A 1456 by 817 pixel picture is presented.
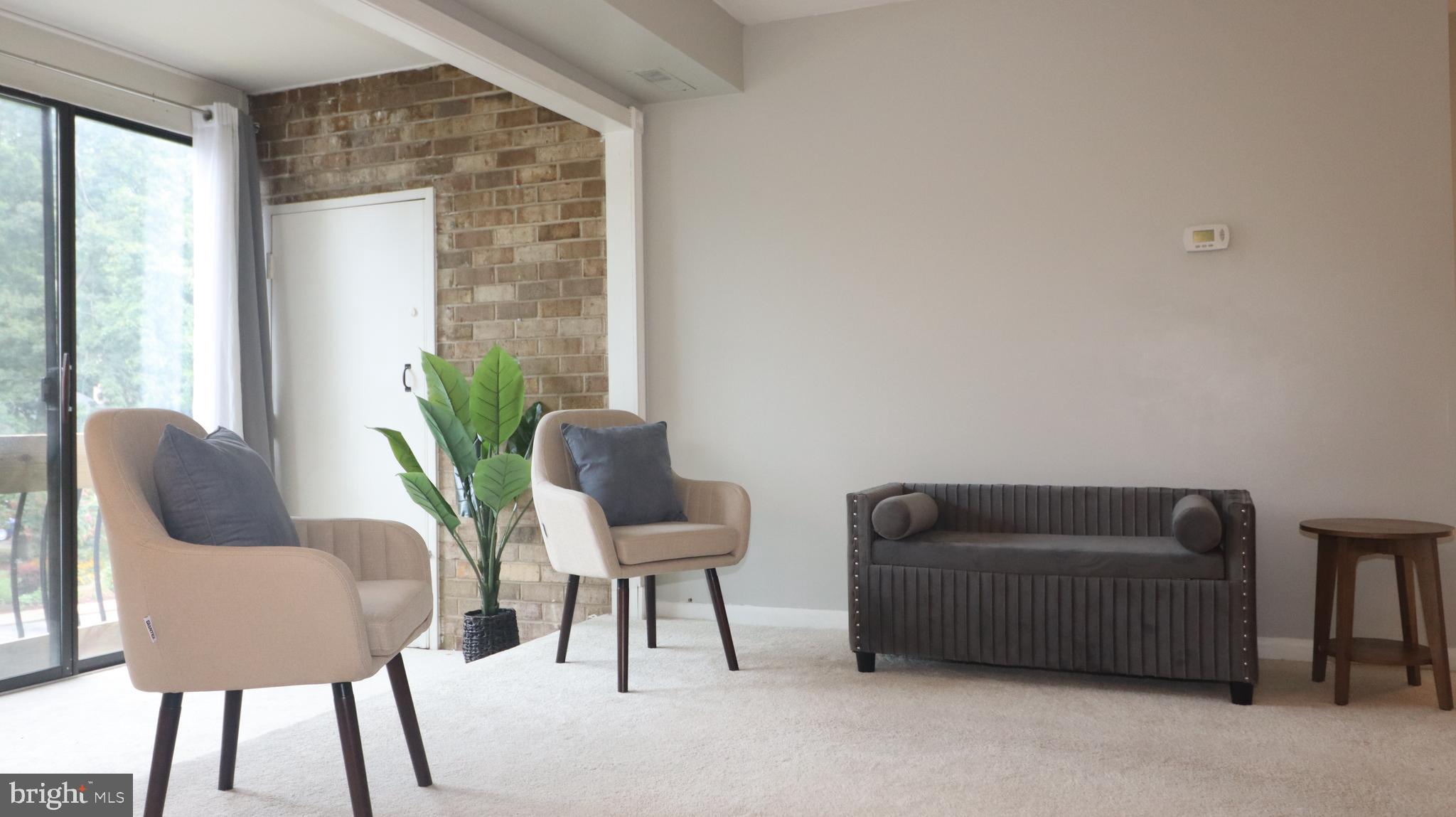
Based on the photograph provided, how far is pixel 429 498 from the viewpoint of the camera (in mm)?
4441

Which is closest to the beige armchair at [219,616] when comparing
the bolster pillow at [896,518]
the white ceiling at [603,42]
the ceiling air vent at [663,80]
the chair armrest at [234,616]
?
the chair armrest at [234,616]

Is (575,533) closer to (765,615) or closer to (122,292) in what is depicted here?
(765,615)

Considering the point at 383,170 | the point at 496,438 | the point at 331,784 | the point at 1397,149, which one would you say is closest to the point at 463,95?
the point at 383,170

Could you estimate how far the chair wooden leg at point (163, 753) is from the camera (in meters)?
2.12

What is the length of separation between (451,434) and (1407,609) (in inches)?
137

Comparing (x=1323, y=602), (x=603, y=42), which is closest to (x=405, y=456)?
(x=603, y=42)

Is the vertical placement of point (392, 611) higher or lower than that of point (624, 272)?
lower

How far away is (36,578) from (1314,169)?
499cm

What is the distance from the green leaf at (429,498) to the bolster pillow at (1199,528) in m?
2.83

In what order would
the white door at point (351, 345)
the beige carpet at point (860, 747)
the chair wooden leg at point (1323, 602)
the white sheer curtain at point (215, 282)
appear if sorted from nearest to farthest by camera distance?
1. the beige carpet at point (860, 747)
2. the chair wooden leg at point (1323, 602)
3. the white sheer curtain at point (215, 282)
4. the white door at point (351, 345)

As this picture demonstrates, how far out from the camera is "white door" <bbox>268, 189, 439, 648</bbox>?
496cm

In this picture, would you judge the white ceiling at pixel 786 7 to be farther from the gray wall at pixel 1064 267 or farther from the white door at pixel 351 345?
the white door at pixel 351 345

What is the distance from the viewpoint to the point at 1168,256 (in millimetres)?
3850

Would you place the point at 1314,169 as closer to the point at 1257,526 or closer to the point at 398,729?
the point at 1257,526
